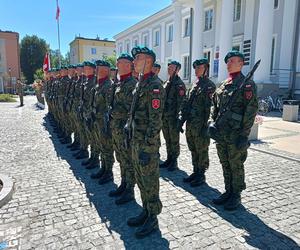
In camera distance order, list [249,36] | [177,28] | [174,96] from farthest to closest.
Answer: [177,28], [249,36], [174,96]

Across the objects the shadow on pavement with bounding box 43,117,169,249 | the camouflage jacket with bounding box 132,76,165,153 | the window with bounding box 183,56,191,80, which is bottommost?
the shadow on pavement with bounding box 43,117,169,249

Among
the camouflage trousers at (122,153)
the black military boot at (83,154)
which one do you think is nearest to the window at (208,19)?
the black military boot at (83,154)

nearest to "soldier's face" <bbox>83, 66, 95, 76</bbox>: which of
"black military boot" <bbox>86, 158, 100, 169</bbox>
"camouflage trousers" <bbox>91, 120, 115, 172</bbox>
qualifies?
"camouflage trousers" <bbox>91, 120, 115, 172</bbox>

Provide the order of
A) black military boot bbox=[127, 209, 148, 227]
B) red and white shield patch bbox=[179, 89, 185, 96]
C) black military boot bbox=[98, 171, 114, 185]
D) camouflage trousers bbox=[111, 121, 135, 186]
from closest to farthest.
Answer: black military boot bbox=[127, 209, 148, 227] < camouflage trousers bbox=[111, 121, 135, 186] < black military boot bbox=[98, 171, 114, 185] < red and white shield patch bbox=[179, 89, 185, 96]

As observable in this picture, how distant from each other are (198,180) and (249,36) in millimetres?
15421

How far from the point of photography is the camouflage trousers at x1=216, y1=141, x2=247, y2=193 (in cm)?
371

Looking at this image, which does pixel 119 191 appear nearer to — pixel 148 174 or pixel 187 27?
pixel 148 174

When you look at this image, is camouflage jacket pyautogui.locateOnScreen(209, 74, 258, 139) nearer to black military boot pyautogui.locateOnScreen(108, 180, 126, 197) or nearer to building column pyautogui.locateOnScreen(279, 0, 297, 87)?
black military boot pyautogui.locateOnScreen(108, 180, 126, 197)

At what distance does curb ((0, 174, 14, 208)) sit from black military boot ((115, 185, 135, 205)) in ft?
5.36

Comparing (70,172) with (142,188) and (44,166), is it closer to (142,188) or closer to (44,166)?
(44,166)

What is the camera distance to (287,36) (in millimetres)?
14859

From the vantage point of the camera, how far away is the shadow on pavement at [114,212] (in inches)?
118

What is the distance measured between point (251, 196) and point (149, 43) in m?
29.3

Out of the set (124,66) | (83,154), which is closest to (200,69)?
(124,66)
